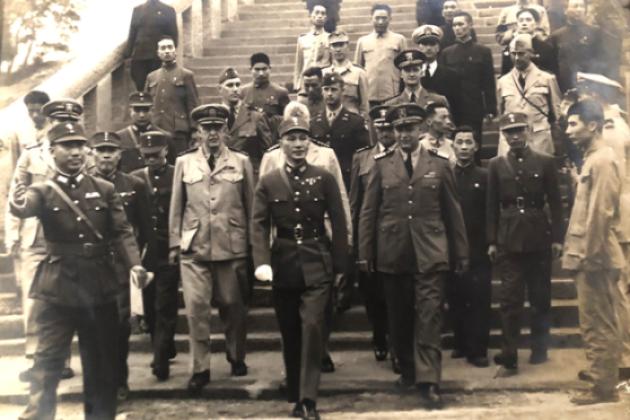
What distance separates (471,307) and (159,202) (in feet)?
7.36

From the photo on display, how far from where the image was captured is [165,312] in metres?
6.50

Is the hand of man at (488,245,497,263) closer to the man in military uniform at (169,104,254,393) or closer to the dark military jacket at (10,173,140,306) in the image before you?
the man in military uniform at (169,104,254,393)

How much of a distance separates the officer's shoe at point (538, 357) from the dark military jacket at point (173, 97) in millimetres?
3637

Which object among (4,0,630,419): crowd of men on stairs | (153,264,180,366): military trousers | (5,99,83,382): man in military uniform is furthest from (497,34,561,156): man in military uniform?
(5,99,83,382): man in military uniform

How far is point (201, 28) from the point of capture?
11.5 m

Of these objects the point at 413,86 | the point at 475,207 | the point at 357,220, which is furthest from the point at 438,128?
the point at 357,220

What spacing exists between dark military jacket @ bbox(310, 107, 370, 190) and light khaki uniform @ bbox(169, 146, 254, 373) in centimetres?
104

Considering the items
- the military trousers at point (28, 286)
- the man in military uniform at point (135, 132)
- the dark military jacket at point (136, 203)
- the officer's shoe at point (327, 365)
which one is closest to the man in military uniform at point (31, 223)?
the military trousers at point (28, 286)

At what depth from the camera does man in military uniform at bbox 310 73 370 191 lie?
736 centimetres

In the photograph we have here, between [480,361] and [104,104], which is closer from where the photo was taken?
[480,361]

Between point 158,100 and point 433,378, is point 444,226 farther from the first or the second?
point 158,100

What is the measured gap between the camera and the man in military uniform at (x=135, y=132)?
7.15 m

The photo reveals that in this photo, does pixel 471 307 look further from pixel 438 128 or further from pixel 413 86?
pixel 413 86

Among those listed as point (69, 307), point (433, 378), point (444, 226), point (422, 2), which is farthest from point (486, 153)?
point (69, 307)
